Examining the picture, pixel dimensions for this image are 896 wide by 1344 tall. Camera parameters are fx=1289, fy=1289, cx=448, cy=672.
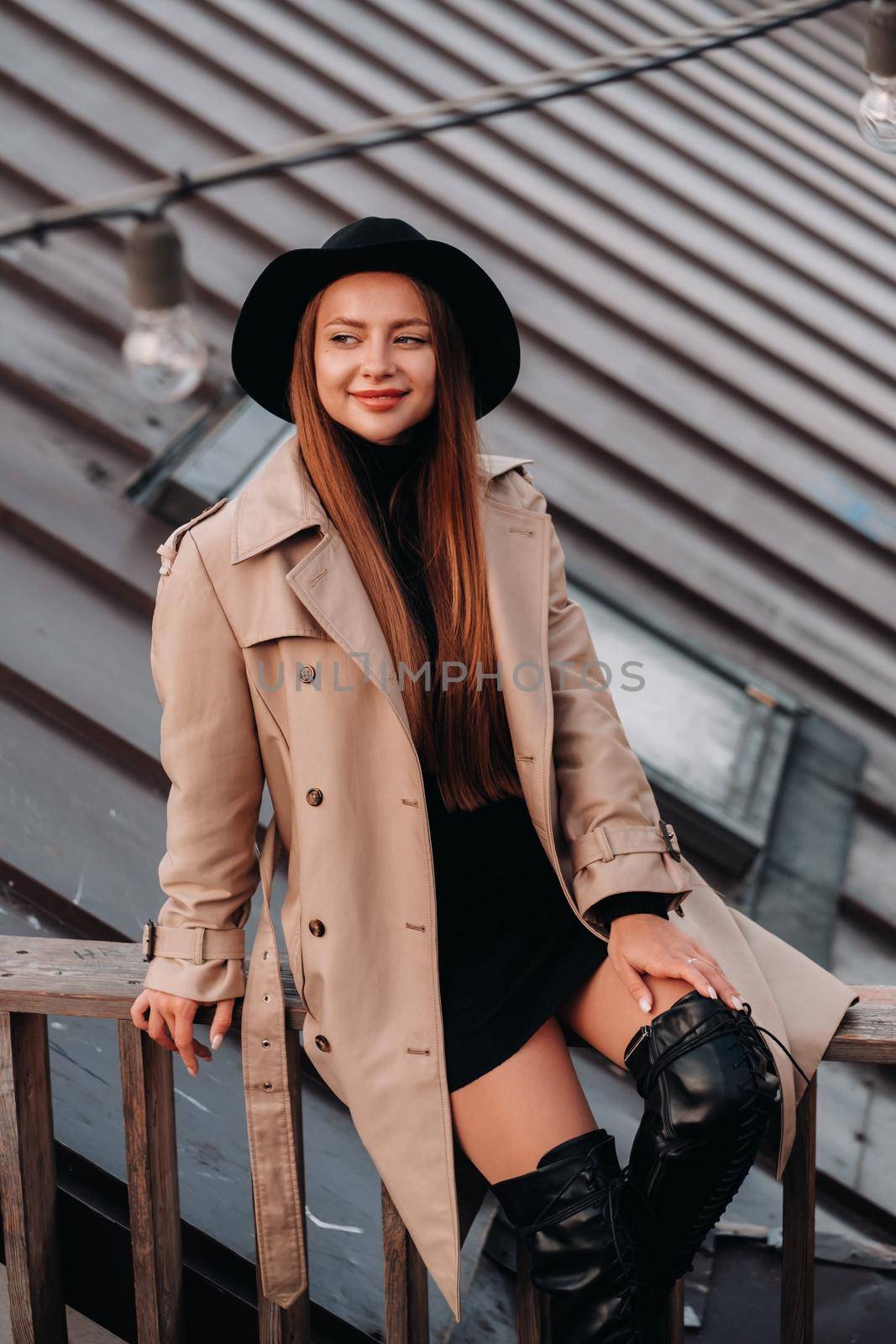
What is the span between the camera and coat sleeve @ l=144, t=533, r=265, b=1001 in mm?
2105

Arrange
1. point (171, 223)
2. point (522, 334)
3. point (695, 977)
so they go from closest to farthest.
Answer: point (171, 223) → point (695, 977) → point (522, 334)

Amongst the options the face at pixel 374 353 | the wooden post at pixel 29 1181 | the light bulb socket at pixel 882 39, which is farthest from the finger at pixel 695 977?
the light bulb socket at pixel 882 39

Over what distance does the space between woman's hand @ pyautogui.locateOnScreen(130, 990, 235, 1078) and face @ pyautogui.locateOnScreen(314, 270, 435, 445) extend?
101 centimetres

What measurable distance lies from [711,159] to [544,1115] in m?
5.49

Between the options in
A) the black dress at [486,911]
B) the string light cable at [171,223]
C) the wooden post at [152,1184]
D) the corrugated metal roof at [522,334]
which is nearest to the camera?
the string light cable at [171,223]

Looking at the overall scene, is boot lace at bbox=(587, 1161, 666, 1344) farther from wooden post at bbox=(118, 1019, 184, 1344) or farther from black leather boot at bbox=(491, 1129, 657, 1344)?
wooden post at bbox=(118, 1019, 184, 1344)

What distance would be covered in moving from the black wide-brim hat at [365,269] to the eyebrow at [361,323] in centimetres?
7

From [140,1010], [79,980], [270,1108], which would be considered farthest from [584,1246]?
[79,980]

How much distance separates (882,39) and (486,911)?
1.67 metres

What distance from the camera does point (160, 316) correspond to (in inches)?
66.9

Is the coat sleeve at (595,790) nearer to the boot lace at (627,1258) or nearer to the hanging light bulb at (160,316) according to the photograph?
the boot lace at (627,1258)

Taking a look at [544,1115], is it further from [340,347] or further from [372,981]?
[340,347]

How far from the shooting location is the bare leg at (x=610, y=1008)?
207cm

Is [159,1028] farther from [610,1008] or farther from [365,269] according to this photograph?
[365,269]
